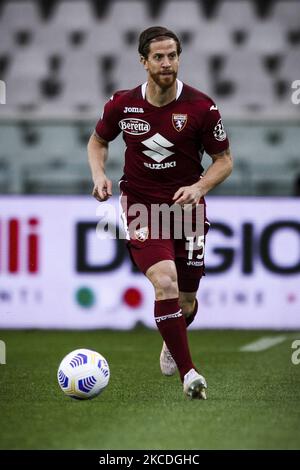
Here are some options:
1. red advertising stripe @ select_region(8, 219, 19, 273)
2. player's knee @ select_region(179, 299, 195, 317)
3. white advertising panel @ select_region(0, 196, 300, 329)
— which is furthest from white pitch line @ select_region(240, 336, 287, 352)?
red advertising stripe @ select_region(8, 219, 19, 273)

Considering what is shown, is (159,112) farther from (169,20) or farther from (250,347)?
(169,20)

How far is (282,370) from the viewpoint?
7.31m

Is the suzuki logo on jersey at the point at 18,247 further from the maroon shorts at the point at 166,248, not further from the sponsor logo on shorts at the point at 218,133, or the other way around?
the sponsor logo on shorts at the point at 218,133

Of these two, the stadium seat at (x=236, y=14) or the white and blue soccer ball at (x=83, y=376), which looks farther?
the stadium seat at (x=236, y=14)

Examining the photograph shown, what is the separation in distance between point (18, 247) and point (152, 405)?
5.48m

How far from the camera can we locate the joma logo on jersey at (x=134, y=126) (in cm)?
609

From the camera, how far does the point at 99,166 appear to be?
20.5 feet

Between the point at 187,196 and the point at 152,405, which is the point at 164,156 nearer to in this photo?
the point at 187,196

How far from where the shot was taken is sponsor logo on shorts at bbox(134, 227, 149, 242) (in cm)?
600

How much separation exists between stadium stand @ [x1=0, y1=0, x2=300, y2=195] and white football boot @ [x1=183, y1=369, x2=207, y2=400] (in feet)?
28.6

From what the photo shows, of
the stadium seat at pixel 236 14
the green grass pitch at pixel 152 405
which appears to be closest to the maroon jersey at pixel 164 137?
the green grass pitch at pixel 152 405

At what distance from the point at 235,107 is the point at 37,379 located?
907 cm

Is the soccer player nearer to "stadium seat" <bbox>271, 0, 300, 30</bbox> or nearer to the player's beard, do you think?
the player's beard
